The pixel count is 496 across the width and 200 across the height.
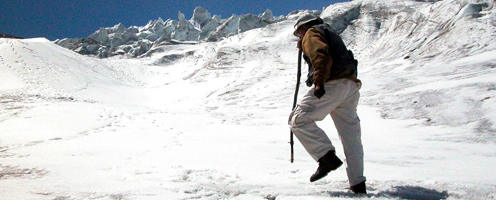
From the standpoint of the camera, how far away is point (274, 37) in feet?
170

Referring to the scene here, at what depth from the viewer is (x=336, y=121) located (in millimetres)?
3848

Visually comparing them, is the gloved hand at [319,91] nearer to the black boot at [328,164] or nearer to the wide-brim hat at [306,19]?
the black boot at [328,164]

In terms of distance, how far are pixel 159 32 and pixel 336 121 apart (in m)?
164

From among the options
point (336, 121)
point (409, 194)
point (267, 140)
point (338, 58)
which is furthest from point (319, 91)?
point (267, 140)

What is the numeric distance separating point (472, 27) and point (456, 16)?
3.69 meters

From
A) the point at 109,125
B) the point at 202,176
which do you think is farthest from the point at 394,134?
the point at 109,125

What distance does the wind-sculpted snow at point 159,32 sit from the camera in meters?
109

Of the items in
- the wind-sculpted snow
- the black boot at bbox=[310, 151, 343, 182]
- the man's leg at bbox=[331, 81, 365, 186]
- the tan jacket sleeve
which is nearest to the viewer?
the tan jacket sleeve

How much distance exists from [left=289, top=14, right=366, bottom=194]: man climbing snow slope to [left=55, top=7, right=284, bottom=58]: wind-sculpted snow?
97.5 meters

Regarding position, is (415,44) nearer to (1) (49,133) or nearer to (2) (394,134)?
(2) (394,134)

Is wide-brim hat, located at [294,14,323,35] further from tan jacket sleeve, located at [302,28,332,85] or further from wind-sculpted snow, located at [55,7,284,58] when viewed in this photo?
wind-sculpted snow, located at [55,7,284,58]

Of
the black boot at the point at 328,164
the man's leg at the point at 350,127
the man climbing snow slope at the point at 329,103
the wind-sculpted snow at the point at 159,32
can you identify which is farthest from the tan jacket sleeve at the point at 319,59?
the wind-sculpted snow at the point at 159,32

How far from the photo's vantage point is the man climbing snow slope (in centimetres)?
346

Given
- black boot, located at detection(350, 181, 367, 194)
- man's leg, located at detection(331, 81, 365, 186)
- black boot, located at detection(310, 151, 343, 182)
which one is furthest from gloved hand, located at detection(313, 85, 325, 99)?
black boot, located at detection(350, 181, 367, 194)
